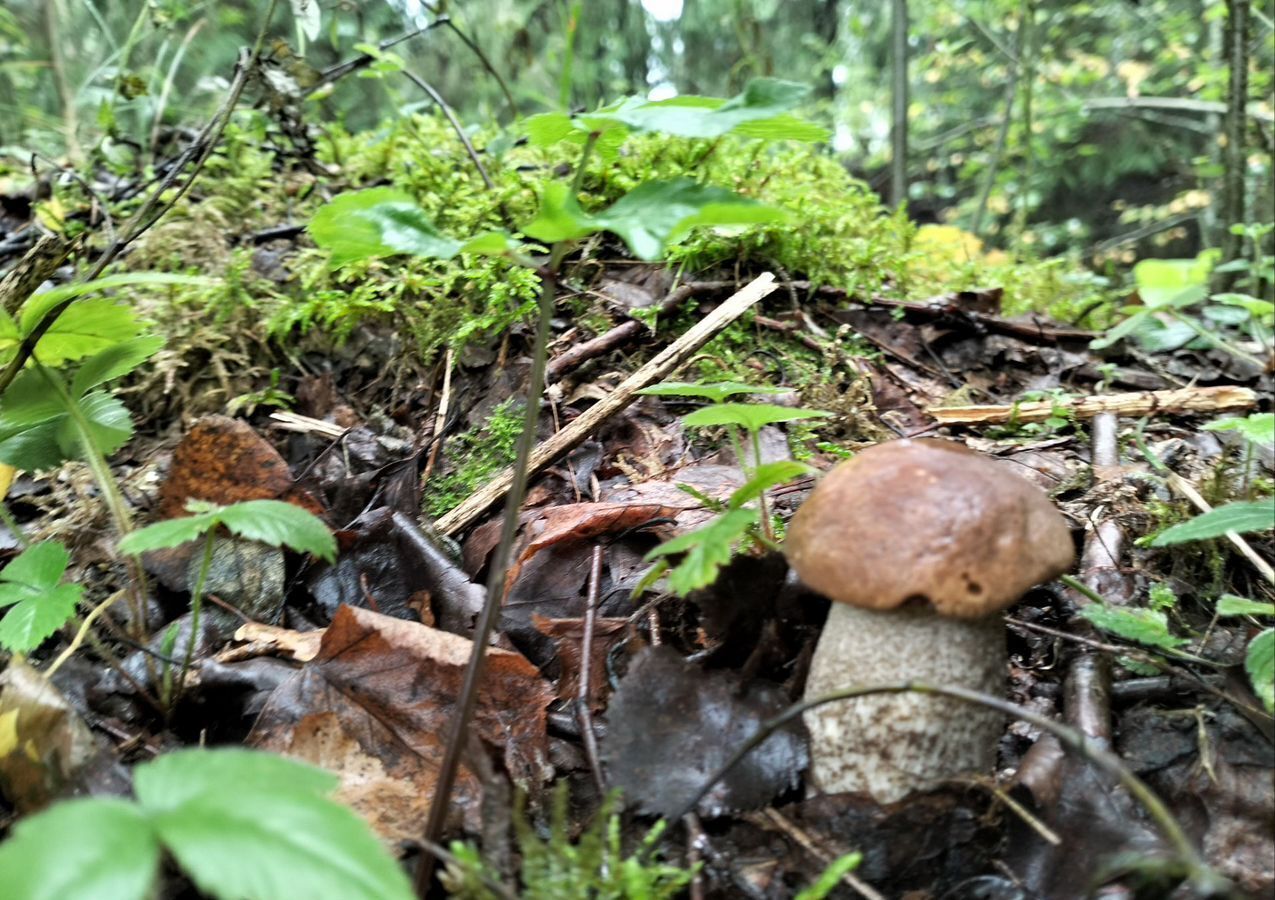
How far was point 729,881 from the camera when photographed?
4.35 feet

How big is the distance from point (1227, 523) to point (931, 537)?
23.2 inches

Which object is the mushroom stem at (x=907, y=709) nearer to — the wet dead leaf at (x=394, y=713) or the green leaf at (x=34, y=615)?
the wet dead leaf at (x=394, y=713)

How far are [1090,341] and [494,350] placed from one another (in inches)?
91.2

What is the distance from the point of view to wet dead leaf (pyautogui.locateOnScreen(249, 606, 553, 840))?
1.52 m

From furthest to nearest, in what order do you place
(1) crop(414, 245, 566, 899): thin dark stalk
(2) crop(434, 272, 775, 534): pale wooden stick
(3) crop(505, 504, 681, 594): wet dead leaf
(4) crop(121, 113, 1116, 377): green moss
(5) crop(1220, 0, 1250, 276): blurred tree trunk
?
(5) crop(1220, 0, 1250, 276): blurred tree trunk
(4) crop(121, 113, 1116, 377): green moss
(2) crop(434, 272, 775, 534): pale wooden stick
(3) crop(505, 504, 681, 594): wet dead leaf
(1) crop(414, 245, 566, 899): thin dark stalk

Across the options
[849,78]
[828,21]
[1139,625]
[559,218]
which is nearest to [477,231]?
[559,218]

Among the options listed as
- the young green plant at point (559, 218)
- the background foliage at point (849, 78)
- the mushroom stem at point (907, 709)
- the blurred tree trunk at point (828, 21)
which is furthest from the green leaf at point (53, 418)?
the blurred tree trunk at point (828, 21)

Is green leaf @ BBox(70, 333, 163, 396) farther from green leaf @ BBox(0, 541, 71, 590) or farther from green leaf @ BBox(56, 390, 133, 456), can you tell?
green leaf @ BBox(0, 541, 71, 590)

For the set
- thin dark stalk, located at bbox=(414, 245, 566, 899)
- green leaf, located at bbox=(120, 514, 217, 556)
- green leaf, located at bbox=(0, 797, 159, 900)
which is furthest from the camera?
green leaf, located at bbox=(120, 514, 217, 556)

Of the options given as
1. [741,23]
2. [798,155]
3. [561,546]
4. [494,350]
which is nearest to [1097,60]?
[741,23]

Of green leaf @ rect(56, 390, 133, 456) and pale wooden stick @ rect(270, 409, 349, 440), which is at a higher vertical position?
green leaf @ rect(56, 390, 133, 456)

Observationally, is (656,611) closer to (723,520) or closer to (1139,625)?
(723,520)

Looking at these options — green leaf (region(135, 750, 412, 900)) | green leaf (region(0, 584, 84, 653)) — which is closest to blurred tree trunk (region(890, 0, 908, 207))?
green leaf (region(0, 584, 84, 653))

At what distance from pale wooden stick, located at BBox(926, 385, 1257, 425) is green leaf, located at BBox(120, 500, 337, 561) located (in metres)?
1.90
